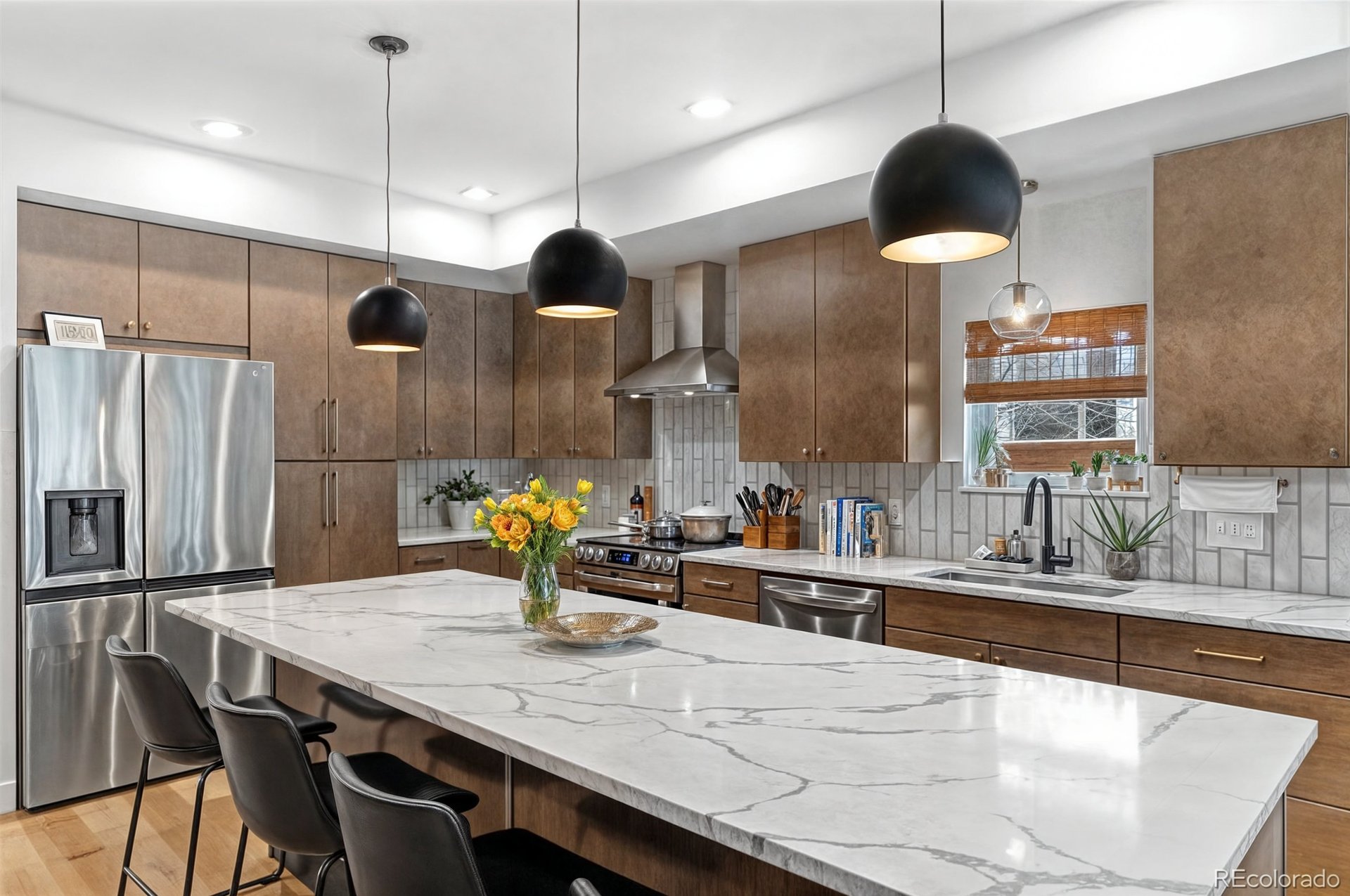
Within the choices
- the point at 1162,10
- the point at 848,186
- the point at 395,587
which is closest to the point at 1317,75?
the point at 1162,10

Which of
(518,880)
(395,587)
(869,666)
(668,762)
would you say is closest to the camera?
(668,762)

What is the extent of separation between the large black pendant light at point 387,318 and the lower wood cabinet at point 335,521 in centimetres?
170

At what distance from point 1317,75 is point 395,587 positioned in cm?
327

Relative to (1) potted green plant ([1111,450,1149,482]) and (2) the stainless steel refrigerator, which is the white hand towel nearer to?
(1) potted green plant ([1111,450,1149,482])

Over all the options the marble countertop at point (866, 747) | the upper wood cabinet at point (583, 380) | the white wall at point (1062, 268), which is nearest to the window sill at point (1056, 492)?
the white wall at point (1062, 268)

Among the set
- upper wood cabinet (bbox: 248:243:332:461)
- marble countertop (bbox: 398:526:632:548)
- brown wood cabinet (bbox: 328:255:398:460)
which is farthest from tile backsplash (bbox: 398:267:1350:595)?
upper wood cabinet (bbox: 248:243:332:461)

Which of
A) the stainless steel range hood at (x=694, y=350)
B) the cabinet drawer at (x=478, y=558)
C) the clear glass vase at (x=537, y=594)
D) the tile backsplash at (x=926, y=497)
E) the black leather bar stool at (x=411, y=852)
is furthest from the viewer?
the cabinet drawer at (x=478, y=558)

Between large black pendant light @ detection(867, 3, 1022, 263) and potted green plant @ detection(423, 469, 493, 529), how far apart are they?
412 cm

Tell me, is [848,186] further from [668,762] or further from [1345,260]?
[668,762]

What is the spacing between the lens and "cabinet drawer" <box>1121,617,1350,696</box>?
239 centimetres

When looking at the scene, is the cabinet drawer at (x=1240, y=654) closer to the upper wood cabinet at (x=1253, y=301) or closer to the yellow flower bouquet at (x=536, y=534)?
the upper wood cabinet at (x=1253, y=301)

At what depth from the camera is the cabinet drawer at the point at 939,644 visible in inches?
122

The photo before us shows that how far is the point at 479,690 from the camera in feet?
5.77

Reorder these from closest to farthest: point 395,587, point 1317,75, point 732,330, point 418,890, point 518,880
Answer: point 418,890 < point 518,880 < point 1317,75 < point 395,587 < point 732,330
